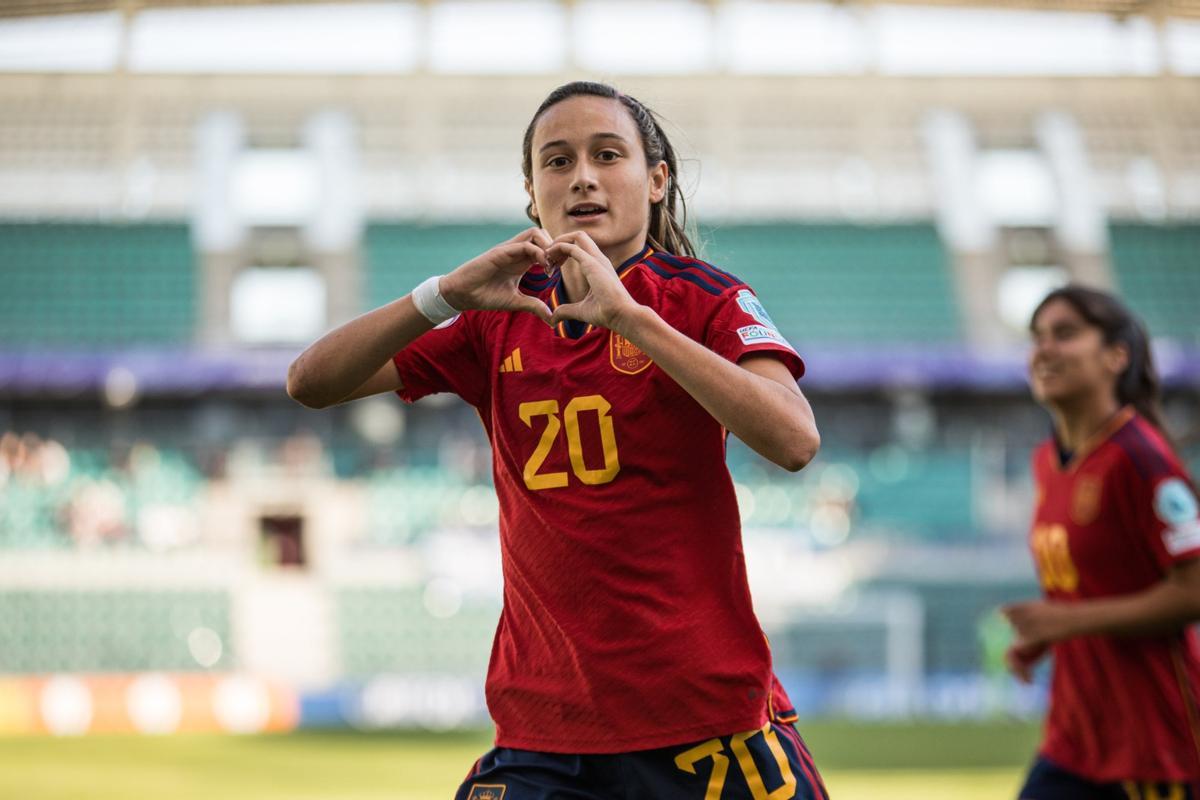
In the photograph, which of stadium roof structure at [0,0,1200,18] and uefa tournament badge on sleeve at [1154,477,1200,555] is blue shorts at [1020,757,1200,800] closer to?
uefa tournament badge on sleeve at [1154,477,1200,555]

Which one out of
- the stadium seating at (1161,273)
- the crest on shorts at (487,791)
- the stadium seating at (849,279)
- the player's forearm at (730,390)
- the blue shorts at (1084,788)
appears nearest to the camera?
the player's forearm at (730,390)

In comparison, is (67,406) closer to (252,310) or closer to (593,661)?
(252,310)

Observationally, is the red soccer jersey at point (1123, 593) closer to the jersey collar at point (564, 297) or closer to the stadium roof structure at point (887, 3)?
the jersey collar at point (564, 297)

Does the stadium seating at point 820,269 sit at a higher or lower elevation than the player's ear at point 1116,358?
higher

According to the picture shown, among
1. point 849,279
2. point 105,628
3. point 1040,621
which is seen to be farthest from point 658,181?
point 849,279

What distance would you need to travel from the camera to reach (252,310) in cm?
1869

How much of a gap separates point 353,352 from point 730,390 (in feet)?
2.45

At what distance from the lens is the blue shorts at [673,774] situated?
2.27m

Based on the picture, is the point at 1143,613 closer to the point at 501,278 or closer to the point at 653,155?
the point at 653,155

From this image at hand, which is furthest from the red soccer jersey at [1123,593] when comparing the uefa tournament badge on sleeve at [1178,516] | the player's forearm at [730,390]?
the player's forearm at [730,390]

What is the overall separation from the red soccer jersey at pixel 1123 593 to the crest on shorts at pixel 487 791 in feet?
6.55

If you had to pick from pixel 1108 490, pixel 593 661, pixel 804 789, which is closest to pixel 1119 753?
pixel 1108 490

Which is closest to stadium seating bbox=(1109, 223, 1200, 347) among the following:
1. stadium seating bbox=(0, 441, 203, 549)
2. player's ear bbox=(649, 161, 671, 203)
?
stadium seating bbox=(0, 441, 203, 549)

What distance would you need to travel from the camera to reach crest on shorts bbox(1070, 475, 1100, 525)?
147 inches
